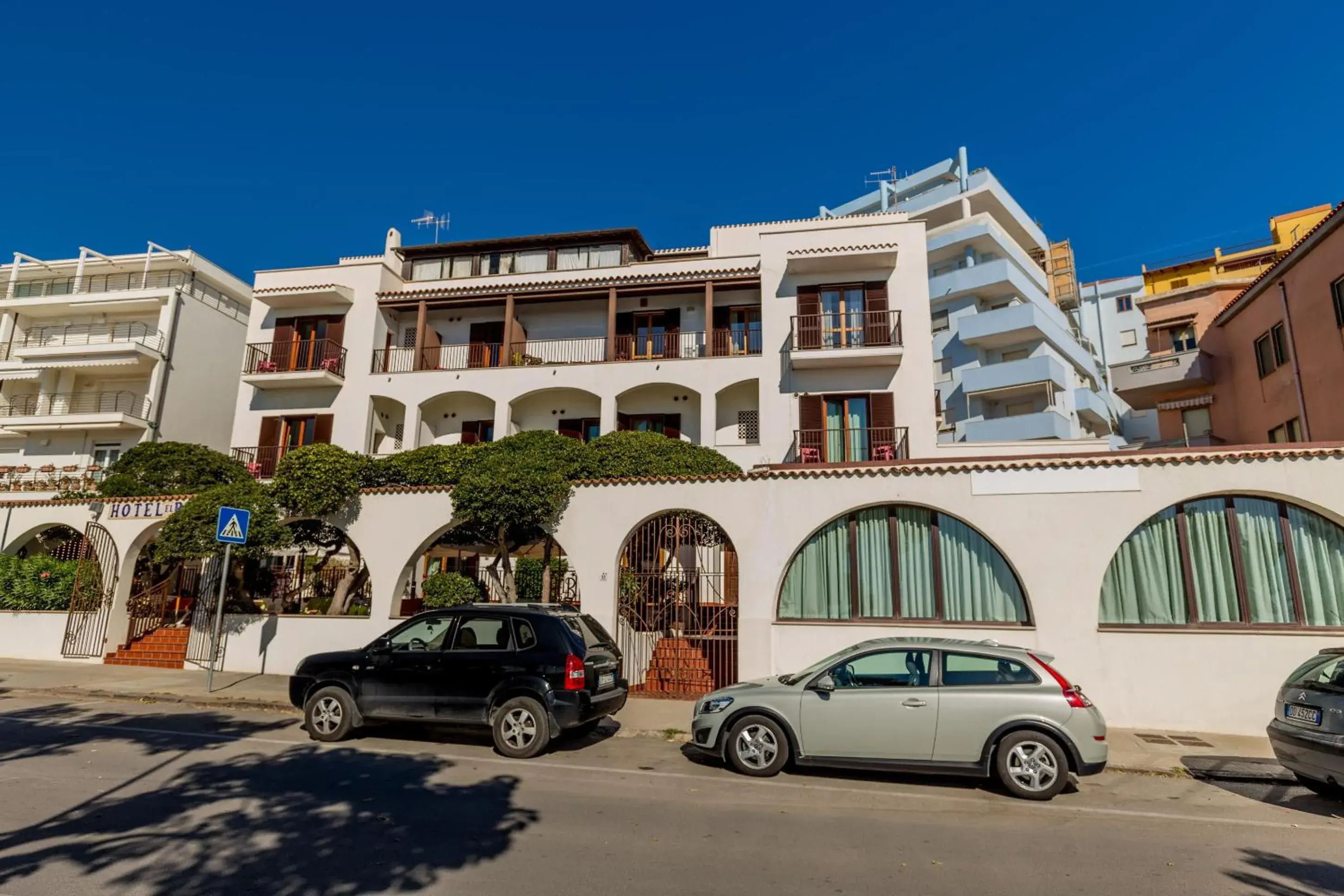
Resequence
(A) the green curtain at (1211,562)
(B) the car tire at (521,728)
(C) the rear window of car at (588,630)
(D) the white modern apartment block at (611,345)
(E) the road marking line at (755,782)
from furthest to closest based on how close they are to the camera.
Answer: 1. (D) the white modern apartment block at (611,345)
2. (A) the green curtain at (1211,562)
3. (C) the rear window of car at (588,630)
4. (B) the car tire at (521,728)
5. (E) the road marking line at (755,782)

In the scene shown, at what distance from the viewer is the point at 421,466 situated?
1694 centimetres

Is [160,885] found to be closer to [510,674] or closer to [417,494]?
[510,674]

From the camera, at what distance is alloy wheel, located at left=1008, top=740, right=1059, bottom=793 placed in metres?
6.78

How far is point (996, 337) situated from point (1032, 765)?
29425mm

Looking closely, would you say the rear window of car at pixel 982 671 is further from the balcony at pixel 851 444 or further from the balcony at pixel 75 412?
the balcony at pixel 75 412

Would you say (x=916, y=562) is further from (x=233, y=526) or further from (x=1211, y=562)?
(x=233, y=526)

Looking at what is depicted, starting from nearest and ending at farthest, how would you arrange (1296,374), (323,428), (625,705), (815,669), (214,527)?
(815,669), (625,705), (214,527), (1296,374), (323,428)

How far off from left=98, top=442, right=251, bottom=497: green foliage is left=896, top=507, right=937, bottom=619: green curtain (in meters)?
15.8

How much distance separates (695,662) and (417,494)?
6561 mm

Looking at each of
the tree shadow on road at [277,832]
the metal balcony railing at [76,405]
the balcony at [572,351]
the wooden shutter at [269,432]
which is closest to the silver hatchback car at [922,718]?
the tree shadow on road at [277,832]

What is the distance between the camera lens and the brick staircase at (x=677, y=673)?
40.2 feet

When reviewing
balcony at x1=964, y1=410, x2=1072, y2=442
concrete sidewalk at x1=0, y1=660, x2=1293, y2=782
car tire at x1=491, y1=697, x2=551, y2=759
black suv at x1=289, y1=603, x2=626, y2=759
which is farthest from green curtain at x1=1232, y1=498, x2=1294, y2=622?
balcony at x1=964, y1=410, x2=1072, y2=442

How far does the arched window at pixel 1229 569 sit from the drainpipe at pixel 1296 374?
33.4 ft

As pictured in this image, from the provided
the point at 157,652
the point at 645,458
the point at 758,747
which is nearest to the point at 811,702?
the point at 758,747
